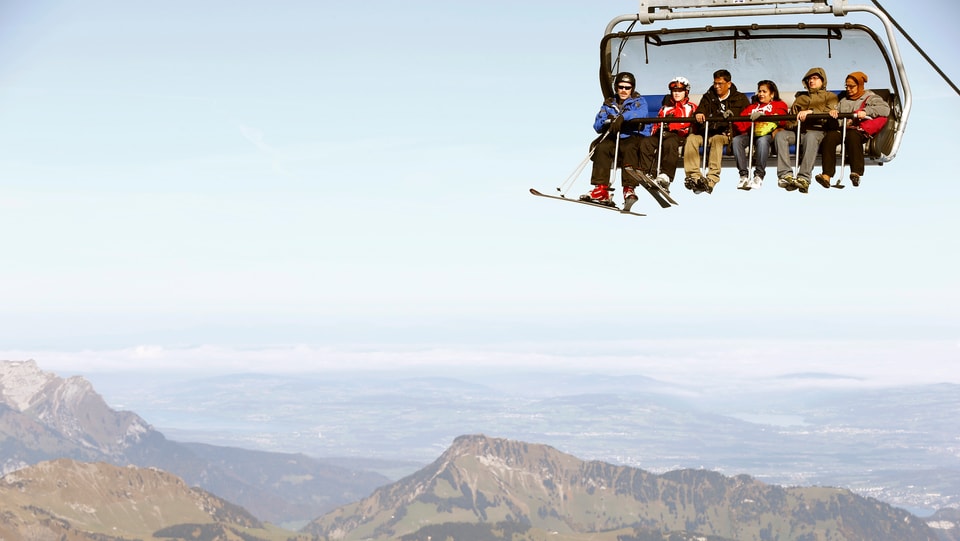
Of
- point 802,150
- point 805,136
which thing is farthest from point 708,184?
point 805,136

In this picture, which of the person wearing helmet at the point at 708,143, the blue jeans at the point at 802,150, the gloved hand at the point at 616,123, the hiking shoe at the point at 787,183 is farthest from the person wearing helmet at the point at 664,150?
Result: the hiking shoe at the point at 787,183

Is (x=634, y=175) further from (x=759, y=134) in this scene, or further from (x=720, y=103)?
(x=720, y=103)

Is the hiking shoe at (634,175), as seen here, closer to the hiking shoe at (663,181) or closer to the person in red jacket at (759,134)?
the hiking shoe at (663,181)

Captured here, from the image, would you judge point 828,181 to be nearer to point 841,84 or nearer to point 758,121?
point 758,121

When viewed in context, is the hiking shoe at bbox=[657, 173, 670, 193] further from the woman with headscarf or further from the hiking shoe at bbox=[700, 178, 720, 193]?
the woman with headscarf

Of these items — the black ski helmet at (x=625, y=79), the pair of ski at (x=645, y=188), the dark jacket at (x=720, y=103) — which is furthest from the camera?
the dark jacket at (x=720, y=103)

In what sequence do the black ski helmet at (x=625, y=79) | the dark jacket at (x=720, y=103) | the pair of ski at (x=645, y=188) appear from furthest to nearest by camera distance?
the dark jacket at (x=720, y=103)
the black ski helmet at (x=625, y=79)
the pair of ski at (x=645, y=188)

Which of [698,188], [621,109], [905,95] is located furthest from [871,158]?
[621,109]
